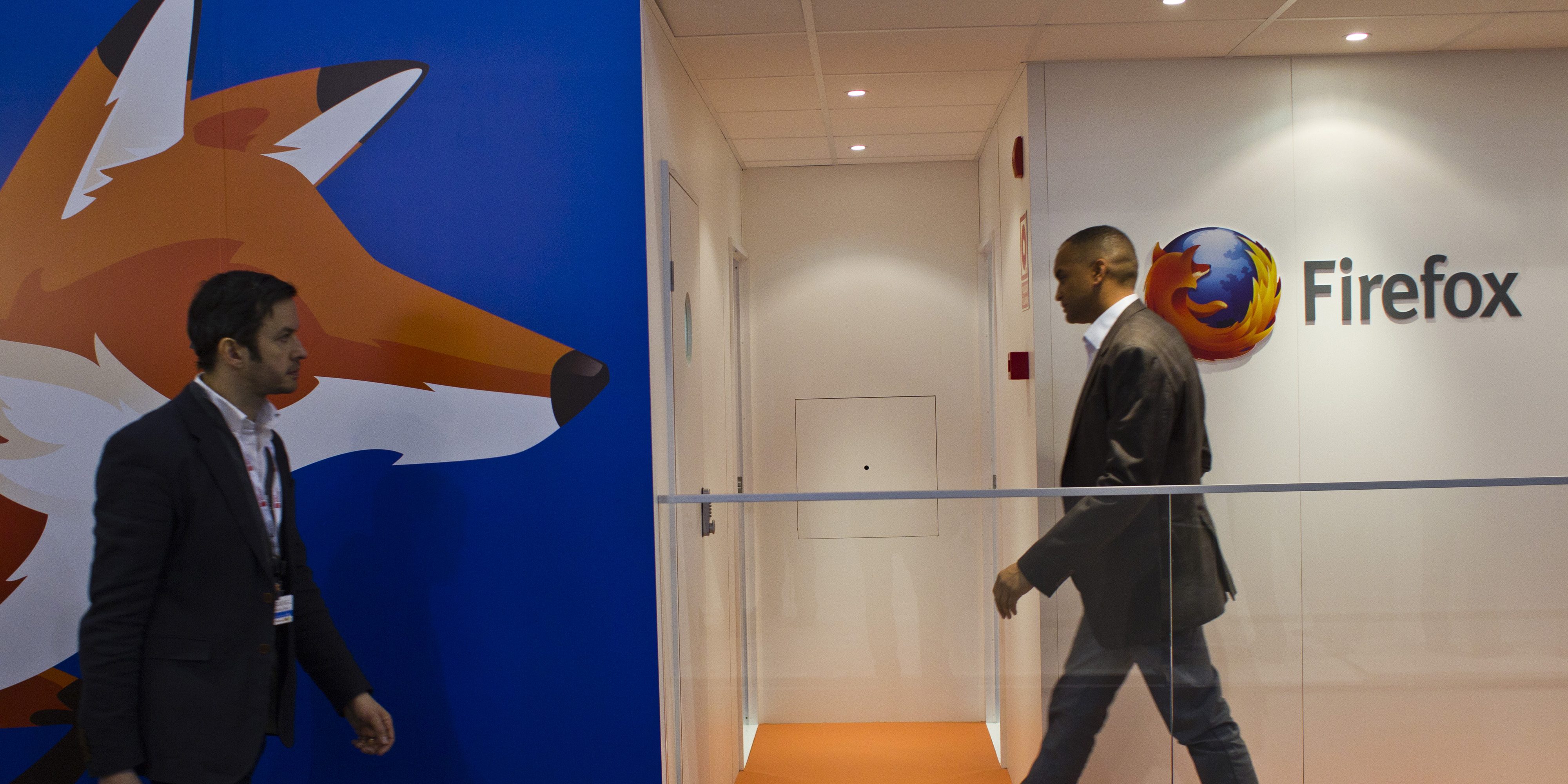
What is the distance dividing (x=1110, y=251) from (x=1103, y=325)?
0.26 meters

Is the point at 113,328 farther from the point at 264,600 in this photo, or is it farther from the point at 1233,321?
the point at 1233,321

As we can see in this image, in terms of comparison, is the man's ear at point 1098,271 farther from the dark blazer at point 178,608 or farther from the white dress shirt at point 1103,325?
the dark blazer at point 178,608

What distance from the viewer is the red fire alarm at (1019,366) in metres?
3.72

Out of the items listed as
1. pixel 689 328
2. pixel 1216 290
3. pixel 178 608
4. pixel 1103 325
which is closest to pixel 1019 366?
pixel 1216 290

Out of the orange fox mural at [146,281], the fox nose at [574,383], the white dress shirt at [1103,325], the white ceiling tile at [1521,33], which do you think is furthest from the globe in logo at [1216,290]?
the orange fox mural at [146,281]

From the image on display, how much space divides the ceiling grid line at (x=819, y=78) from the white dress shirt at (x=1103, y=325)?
4.22 feet

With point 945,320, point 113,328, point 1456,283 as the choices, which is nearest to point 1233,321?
point 1456,283

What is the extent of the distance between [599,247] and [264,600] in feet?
3.94

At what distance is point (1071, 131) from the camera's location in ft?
11.8

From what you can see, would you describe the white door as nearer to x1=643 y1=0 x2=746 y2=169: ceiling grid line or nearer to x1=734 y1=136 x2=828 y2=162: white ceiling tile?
x1=643 y1=0 x2=746 y2=169: ceiling grid line

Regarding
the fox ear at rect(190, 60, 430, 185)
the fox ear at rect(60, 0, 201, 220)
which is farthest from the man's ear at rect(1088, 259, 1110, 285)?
the fox ear at rect(60, 0, 201, 220)

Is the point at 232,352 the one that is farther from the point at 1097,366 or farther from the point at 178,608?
the point at 1097,366

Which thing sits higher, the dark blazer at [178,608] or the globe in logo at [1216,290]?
the globe in logo at [1216,290]

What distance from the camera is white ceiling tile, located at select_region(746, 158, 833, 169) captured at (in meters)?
5.18
